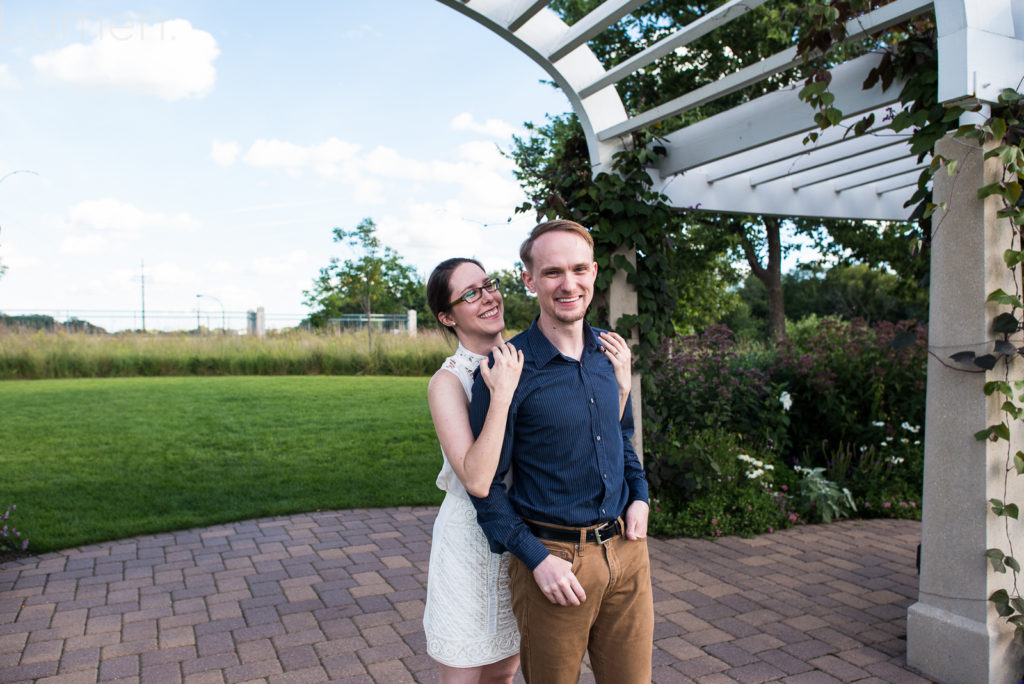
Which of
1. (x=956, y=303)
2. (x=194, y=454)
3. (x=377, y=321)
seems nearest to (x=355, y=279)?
(x=377, y=321)

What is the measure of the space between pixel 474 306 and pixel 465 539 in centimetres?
59

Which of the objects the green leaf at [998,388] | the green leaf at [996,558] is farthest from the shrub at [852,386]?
the green leaf at [998,388]

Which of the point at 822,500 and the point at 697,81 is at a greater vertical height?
the point at 697,81

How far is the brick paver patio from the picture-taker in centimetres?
302

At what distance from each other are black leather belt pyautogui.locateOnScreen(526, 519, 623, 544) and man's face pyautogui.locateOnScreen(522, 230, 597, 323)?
496 millimetres

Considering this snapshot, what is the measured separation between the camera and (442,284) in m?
1.80

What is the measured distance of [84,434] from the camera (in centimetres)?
798

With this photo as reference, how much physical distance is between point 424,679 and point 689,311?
12614mm

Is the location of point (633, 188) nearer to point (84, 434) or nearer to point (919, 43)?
point (919, 43)

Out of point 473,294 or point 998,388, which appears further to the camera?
point 998,388

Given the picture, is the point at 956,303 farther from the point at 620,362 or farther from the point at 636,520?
the point at 636,520

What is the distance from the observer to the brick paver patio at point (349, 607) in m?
3.02

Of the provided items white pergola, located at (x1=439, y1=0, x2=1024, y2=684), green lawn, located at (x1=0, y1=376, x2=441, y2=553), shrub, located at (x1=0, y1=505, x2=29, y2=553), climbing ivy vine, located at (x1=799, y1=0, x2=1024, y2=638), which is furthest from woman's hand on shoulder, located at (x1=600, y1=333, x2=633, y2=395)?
shrub, located at (x1=0, y1=505, x2=29, y2=553)

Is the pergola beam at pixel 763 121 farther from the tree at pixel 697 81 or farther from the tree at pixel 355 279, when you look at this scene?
the tree at pixel 355 279
